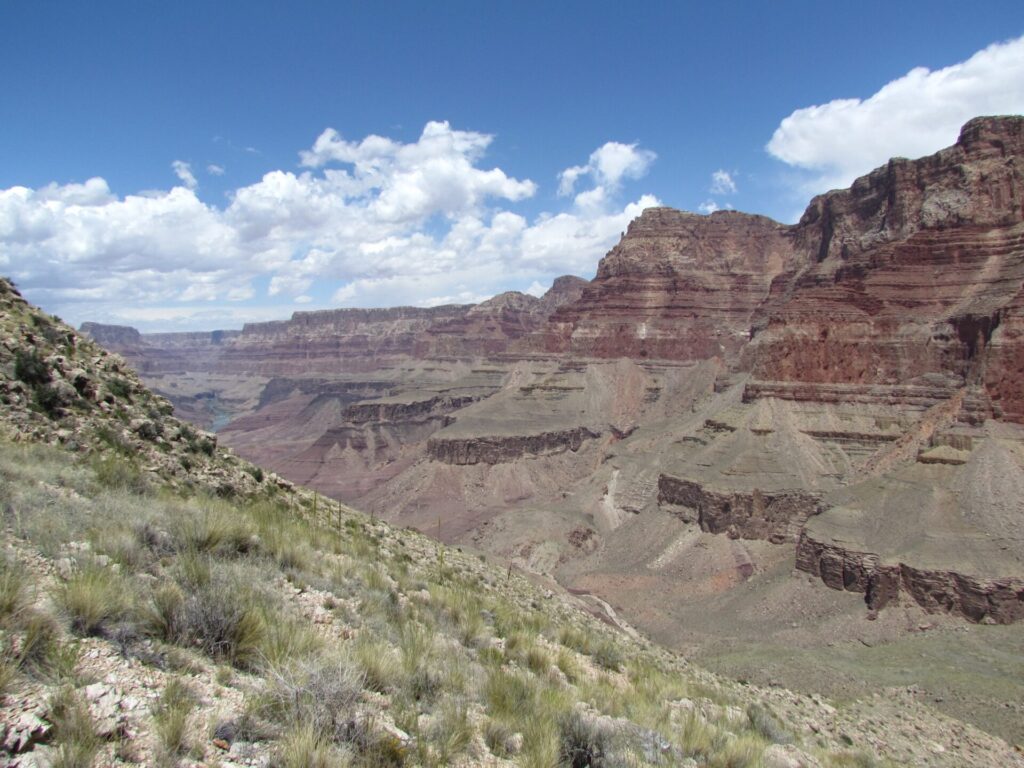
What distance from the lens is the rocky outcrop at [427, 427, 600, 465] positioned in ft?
232

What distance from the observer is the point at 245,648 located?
5770 mm

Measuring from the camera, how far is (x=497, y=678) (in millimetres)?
7035

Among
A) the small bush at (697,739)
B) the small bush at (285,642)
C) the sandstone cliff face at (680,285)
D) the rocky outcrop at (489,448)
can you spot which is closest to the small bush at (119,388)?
the small bush at (285,642)

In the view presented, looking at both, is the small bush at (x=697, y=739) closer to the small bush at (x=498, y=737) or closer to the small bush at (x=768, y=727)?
the small bush at (x=768, y=727)

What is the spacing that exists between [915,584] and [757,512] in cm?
1107

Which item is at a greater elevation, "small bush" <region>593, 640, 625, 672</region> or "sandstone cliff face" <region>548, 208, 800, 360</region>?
"sandstone cliff face" <region>548, 208, 800, 360</region>

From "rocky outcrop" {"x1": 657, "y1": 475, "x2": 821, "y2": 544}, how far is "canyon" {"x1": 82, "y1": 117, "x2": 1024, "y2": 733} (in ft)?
0.38

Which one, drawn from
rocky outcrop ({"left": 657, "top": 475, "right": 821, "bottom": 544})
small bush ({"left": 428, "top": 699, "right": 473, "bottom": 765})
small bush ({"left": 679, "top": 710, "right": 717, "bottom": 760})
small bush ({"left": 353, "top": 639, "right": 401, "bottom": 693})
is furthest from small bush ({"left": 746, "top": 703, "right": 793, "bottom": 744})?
rocky outcrop ({"left": 657, "top": 475, "right": 821, "bottom": 544})

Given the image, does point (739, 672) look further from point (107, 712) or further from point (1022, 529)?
point (107, 712)

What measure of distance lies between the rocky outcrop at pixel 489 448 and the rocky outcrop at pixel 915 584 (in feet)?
141

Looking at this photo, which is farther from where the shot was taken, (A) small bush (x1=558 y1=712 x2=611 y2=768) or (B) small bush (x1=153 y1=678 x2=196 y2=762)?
(A) small bush (x1=558 y1=712 x2=611 y2=768)

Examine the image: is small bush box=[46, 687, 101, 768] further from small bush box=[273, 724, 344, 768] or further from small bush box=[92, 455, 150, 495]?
small bush box=[92, 455, 150, 495]

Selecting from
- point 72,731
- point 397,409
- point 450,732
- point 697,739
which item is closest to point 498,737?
point 450,732

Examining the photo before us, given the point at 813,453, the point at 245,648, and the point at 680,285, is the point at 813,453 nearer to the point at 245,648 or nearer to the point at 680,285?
the point at 245,648
